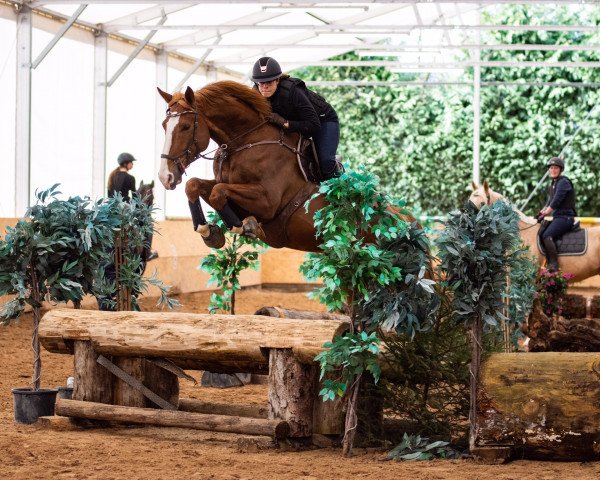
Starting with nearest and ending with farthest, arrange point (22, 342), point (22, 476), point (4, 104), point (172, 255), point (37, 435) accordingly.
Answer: point (22, 476)
point (37, 435)
point (22, 342)
point (4, 104)
point (172, 255)

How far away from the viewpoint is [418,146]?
20.0 metres

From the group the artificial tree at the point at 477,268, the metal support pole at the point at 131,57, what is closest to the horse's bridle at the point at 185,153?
the artificial tree at the point at 477,268

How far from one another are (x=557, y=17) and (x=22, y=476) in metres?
16.8

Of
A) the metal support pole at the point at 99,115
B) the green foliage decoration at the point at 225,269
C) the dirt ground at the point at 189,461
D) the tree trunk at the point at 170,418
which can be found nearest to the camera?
the dirt ground at the point at 189,461

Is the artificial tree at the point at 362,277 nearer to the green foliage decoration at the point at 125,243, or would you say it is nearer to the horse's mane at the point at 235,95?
the horse's mane at the point at 235,95

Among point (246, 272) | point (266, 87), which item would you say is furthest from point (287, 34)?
point (266, 87)

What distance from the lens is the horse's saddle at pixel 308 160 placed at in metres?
6.25

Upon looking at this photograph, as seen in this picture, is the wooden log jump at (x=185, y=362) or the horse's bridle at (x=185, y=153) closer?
the wooden log jump at (x=185, y=362)

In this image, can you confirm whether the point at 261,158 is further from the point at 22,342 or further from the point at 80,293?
the point at 22,342

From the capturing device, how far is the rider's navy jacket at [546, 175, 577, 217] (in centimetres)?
1134

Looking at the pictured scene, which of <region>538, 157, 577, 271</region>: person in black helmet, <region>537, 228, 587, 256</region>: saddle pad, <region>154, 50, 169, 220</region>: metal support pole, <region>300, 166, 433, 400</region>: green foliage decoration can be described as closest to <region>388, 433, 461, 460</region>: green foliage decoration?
<region>300, 166, 433, 400</region>: green foliage decoration

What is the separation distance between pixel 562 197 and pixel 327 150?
582cm

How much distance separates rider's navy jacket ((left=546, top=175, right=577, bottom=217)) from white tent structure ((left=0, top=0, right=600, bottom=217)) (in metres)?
2.01

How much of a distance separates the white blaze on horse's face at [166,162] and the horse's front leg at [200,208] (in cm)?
13
